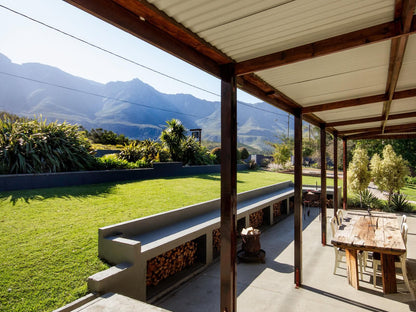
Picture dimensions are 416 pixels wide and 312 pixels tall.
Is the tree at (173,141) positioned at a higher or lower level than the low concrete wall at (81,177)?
higher

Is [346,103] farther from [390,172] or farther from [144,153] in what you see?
[144,153]

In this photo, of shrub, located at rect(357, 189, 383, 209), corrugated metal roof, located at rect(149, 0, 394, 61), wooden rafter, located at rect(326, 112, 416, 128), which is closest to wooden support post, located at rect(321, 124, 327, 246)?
wooden rafter, located at rect(326, 112, 416, 128)

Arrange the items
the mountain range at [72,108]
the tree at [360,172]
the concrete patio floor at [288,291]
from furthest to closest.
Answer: the mountain range at [72,108]
the tree at [360,172]
the concrete patio floor at [288,291]

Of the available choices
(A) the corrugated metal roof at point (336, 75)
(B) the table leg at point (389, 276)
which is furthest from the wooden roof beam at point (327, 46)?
(B) the table leg at point (389, 276)

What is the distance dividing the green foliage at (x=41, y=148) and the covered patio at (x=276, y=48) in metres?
6.21

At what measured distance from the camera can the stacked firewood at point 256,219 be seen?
24.6ft

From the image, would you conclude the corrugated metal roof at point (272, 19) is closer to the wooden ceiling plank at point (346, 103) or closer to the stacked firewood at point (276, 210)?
the wooden ceiling plank at point (346, 103)

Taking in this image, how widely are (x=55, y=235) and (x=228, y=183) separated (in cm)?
301

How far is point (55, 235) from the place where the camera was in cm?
388

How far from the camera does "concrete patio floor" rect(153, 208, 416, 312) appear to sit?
141 inches

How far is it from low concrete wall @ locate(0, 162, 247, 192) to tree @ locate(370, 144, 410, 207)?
8.22 m

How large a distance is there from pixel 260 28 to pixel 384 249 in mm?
3588

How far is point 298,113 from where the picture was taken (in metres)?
4.56

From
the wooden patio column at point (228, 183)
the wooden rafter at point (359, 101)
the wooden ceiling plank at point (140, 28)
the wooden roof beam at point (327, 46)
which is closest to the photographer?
the wooden ceiling plank at point (140, 28)
